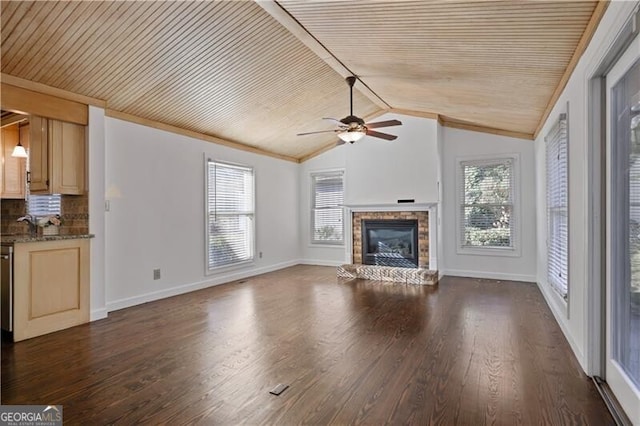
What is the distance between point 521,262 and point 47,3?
7.03 metres

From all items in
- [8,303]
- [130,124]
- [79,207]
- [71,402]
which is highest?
[130,124]

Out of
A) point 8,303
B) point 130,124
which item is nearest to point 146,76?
point 130,124

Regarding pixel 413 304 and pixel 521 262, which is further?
pixel 521 262

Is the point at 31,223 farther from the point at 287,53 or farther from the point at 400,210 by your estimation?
the point at 400,210

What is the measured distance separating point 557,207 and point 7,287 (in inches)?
232

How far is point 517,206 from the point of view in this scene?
19.6 ft

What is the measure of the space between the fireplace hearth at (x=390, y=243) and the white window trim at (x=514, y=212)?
90cm

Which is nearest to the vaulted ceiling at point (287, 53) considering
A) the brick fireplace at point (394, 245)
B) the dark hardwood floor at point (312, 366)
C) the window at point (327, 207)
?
the brick fireplace at point (394, 245)

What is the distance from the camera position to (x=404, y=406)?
7.02 feet

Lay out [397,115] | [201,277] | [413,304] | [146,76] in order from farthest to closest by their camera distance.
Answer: [397,115] < [201,277] < [413,304] < [146,76]

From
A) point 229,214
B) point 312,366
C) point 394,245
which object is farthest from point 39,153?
point 394,245

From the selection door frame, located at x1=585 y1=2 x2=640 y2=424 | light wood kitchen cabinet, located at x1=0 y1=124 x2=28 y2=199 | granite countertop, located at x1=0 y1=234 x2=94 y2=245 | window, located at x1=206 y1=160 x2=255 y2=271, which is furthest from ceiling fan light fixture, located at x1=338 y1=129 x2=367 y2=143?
light wood kitchen cabinet, located at x1=0 y1=124 x2=28 y2=199

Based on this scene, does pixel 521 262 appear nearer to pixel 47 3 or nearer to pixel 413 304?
pixel 413 304

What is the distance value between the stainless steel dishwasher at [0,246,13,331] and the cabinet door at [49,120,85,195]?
0.76 m
